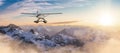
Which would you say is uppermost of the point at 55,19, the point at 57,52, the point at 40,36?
the point at 55,19

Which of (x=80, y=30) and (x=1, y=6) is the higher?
(x=1, y=6)

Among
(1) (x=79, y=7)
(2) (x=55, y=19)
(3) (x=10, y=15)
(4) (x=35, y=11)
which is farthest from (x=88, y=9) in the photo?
(3) (x=10, y=15)

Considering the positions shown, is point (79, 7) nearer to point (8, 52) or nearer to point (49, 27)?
point (49, 27)

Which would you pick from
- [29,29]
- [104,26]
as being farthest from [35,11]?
[104,26]

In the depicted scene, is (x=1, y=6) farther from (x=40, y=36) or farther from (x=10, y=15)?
(x=40, y=36)
